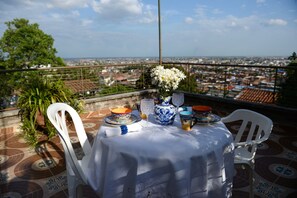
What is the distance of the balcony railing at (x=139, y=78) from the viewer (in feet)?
12.5

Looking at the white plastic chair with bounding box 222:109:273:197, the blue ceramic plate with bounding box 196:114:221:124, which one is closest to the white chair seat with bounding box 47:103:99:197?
the blue ceramic plate with bounding box 196:114:221:124

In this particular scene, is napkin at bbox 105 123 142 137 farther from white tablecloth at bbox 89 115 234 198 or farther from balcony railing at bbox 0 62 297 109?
balcony railing at bbox 0 62 297 109

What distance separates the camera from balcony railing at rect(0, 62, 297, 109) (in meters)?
3.81

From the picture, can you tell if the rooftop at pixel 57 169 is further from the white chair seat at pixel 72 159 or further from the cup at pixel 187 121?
the cup at pixel 187 121

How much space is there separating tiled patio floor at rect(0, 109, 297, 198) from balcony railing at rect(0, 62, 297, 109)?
1.08 meters

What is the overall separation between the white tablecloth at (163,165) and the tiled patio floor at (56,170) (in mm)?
888

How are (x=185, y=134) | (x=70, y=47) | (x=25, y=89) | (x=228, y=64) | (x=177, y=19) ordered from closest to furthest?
(x=185, y=134), (x=25, y=89), (x=228, y=64), (x=177, y=19), (x=70, y=47)

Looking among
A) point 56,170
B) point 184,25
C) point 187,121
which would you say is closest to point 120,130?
point 187,121

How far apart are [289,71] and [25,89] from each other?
5.02m

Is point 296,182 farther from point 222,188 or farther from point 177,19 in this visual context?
point 177,19

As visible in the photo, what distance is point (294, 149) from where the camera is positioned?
274 centimetres

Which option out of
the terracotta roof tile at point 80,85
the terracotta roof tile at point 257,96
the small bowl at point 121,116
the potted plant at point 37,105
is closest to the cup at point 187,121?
the small bowl at point 121,116

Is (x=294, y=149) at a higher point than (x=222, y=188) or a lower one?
lower

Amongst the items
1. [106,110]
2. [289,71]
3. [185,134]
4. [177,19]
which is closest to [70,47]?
[177,19]
